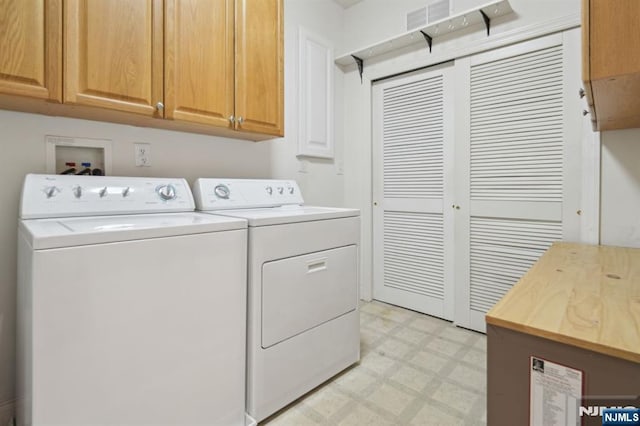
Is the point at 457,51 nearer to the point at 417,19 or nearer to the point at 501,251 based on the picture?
the point at 417,19

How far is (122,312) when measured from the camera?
107 centimetres

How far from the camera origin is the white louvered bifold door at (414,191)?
2.57 meters

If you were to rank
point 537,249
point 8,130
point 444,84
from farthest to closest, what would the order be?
point 444,84 → point 537,249 → point 8,130

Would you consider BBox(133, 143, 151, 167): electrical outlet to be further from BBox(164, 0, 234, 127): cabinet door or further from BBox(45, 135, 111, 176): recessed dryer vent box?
BBox(164, 0, 234, 127): cabinet door

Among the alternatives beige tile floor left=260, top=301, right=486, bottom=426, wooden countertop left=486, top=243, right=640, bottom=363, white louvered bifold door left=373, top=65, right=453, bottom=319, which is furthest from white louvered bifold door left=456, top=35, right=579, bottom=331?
wooden countertop left=486, top=243, right=640, bottom=363

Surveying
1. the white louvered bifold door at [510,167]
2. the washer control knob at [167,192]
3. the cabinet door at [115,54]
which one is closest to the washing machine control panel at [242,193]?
the washer control knob at [167,192]

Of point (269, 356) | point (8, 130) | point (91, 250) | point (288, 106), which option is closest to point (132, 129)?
point (8, 130)

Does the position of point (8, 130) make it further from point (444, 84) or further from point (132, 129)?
point (444, 84)

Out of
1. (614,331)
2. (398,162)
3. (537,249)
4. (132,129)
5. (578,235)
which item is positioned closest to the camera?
(614,331)

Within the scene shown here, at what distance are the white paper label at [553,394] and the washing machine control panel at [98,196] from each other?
5.17 feet

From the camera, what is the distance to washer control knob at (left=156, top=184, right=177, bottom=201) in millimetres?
1655

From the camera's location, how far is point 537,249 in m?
2.17

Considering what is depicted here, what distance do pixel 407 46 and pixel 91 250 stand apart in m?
2.66

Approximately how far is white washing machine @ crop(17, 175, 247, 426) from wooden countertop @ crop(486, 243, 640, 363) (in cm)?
99
